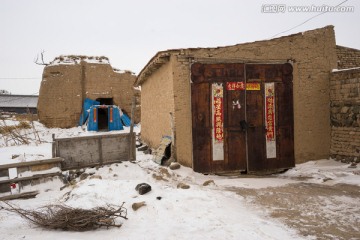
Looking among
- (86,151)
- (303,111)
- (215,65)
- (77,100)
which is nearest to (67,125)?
(77,100)

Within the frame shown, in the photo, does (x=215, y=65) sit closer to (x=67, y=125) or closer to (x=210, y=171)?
(x=210, y=171)

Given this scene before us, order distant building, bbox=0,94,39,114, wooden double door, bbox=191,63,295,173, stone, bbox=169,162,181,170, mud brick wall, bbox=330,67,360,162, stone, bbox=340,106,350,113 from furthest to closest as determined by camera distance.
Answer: distant building, bbox=0,94,39,114 → stone, bbox=340,106,350,113 → mud brick wall, bbox=330,67,360,162 → wooden double door, bbox=191,63,295,173 → stone, bbox=169,162,181,170

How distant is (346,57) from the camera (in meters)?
8.27

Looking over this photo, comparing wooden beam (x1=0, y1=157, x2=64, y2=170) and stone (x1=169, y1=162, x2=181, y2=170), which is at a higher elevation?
wooden beam (x1=0, y1=157, x2=64, y2=170)

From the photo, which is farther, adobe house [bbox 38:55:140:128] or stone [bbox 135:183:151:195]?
adobe house [bbox 38:55:140:128]

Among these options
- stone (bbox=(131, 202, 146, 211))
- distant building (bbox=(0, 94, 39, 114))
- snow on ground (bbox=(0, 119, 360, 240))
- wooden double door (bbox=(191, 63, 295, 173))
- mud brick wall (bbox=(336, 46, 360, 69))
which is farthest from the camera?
distant building (bbox=(0, 94, 39, 114))

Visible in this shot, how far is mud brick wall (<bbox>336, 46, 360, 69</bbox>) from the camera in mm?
8203

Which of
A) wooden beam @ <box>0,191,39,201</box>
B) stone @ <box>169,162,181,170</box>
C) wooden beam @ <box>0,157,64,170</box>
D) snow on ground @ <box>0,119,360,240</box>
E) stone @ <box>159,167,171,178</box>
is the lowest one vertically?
wooden beam @ <box>0,191,39,201</box>

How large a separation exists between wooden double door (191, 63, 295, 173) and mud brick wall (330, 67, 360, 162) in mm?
1375

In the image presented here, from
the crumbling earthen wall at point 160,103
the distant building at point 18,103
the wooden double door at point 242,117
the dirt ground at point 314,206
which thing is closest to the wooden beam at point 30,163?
the crumbling earthen wall at point 160,103

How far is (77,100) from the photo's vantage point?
18438mm

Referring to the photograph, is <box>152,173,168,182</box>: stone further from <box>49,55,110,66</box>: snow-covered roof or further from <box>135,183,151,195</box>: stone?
<box>49,55,110,66</box>: snow-covered roof

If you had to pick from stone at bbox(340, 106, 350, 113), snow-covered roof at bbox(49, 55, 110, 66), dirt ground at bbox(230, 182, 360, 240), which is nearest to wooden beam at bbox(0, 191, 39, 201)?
dirt ground at bbox(230, 182, 360, 240)

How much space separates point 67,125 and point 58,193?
45.7 ft
